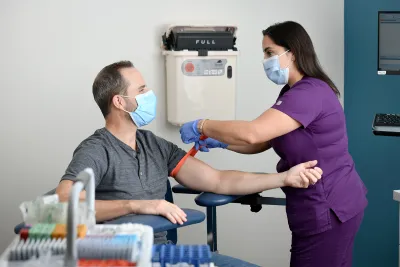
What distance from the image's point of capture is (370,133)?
3578mm

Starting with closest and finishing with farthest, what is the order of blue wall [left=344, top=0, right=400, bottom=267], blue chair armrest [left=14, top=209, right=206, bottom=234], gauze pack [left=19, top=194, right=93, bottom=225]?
gauze pack [left=19, top=194, right=93, bottom=225] < blue chair armrest [left=14, top=209, right=206, bottom=234] < blue wall [left=344, top=0, right=400, bottom=267]

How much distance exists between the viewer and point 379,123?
2.98m

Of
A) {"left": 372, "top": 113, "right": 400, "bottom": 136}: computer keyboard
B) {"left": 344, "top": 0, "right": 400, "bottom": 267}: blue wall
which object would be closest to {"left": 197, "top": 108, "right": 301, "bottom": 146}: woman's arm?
{"left": 372, "top": 113, "right": 400, "bottom": 136}: computer keyboard

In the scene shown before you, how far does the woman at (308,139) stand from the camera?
2.41m

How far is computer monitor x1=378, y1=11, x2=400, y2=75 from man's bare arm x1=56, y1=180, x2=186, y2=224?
1344 mm

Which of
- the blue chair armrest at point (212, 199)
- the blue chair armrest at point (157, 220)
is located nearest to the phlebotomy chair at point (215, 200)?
the blue chair armrest at point (212, 199)

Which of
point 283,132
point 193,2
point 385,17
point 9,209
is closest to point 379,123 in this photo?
point 385,17

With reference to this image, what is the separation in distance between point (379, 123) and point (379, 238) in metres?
0.87

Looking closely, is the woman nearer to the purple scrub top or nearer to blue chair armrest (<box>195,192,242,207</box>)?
the purple scrub top

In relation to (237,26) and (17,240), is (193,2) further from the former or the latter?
(17,240)

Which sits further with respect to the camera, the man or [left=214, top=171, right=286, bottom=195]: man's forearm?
[left=214, top=171, right=286, bottom=195]: man's forearm

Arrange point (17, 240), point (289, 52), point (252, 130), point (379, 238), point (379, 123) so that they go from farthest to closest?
point (379, 238), point (379, 123), point (289, 52), point (252, 130), point (17, 240)

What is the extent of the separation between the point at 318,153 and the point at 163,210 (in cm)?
57

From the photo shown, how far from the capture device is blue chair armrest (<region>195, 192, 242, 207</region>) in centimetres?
261
